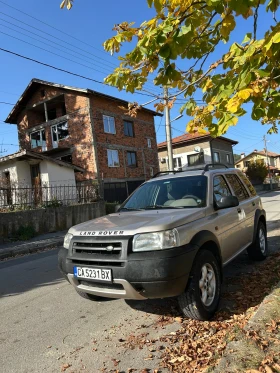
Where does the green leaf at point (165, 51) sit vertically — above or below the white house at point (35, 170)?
below

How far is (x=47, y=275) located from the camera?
620 centimetres

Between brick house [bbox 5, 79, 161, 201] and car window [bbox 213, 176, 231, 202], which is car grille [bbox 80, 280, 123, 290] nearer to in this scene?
car window [bbox 213, 176, 231, 202]

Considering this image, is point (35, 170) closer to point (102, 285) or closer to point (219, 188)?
point (219, 188)

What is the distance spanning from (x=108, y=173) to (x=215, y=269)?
2213cm

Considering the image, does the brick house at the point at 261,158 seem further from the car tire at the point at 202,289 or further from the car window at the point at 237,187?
the car tire at the point at 202,289

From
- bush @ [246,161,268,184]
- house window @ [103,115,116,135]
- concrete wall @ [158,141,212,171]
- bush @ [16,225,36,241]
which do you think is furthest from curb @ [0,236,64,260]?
bush @ [246,161,268,184]

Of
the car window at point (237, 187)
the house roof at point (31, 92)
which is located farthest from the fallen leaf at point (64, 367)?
the house roof at point (31, 92)

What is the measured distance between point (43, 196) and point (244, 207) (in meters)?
11.6

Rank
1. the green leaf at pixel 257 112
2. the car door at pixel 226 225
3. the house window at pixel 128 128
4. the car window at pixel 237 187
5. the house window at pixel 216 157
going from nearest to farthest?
1. the green leaf at pixel 257 112
2. the car door at pixel 226 225
3. the car window at pixel 237 187
4. the house window at pixel 128 128
5. the house window at pixel 216 157

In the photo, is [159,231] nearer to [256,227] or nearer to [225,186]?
[225,186]

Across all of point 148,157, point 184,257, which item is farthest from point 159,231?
point 148,157

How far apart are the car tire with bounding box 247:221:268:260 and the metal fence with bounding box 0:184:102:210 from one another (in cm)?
1068

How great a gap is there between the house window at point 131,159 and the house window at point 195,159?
36.4ft

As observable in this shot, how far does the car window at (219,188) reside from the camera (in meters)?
4.36
